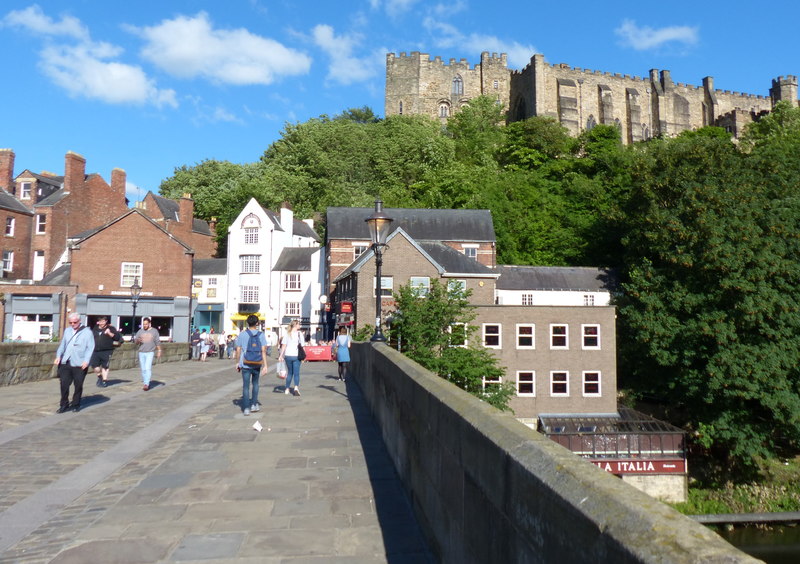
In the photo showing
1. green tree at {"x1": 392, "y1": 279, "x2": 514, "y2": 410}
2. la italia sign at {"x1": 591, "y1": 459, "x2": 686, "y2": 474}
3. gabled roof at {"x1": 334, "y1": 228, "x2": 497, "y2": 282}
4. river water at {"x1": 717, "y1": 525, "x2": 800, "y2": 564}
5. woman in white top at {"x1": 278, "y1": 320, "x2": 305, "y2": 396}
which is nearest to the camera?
woman in white top at {"x1": 278, "y1": 320, "x2": 305, "y2": 396}

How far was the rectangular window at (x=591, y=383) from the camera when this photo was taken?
40312 mm

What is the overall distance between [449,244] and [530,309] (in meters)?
12.7

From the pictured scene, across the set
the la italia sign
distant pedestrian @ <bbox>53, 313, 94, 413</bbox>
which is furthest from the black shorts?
the la italia sign

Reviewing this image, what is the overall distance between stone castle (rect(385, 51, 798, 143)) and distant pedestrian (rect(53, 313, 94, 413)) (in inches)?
3432

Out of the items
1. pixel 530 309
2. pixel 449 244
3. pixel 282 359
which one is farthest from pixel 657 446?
pixel 282 359

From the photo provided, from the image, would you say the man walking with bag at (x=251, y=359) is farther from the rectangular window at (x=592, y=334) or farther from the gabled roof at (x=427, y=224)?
the gabled roof at (x=427, y=224)

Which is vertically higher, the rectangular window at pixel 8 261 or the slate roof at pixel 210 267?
the slate roof at pixel 210 267

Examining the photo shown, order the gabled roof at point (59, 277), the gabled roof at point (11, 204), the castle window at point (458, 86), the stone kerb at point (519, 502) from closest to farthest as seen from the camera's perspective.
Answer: the stone kerb at point (519, 502)
the gabled roof at point (59, 277)
the gabled roof at point (11, 204)
the castle window at point (458, 86)

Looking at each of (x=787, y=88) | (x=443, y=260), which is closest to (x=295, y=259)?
(x=443, y=260)

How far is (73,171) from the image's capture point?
2012 inches

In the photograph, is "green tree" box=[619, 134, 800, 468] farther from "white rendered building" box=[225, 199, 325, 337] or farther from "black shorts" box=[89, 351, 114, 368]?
"black shorts" box=[89, 351, 114, 368]

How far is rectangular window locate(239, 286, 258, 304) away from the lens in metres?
58.8

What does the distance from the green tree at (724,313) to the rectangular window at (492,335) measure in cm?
861

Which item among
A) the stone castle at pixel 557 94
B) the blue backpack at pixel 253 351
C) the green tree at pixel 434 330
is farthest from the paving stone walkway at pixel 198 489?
the stone castle at pixel 557 94
